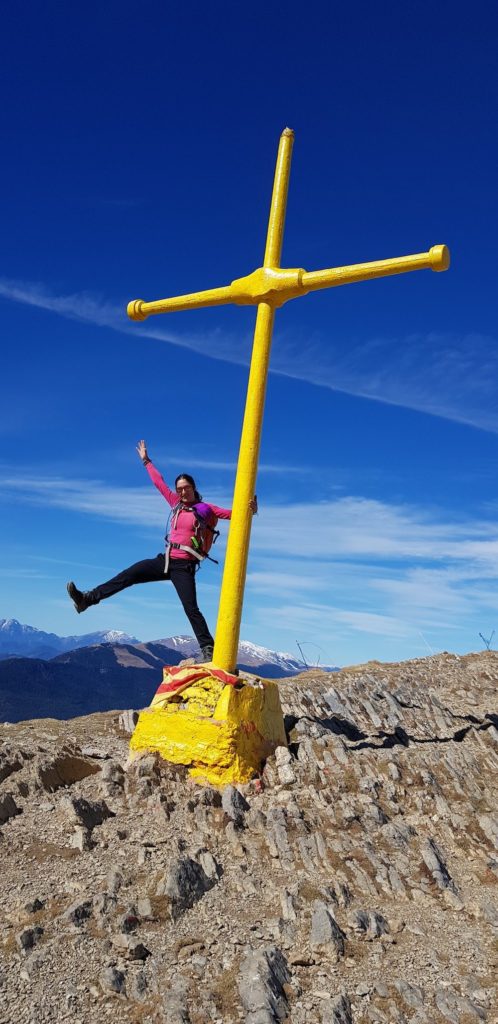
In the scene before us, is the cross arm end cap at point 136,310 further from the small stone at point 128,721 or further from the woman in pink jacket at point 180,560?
the small stone at point 128,721

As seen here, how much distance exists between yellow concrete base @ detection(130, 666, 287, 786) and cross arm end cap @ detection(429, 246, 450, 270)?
22.6 ft

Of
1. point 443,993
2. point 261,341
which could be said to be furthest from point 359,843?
point 261,341

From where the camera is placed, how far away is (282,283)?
10.3 meters

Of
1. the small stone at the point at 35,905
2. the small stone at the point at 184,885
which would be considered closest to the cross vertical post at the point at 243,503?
the small stone at the point at 184,885

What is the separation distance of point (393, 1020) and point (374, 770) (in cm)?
534

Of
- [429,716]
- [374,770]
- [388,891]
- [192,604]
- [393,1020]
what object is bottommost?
[393,1020]

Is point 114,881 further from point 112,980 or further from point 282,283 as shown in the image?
point 282,283

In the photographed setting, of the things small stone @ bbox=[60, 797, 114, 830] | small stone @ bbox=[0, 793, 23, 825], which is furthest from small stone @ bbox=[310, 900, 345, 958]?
small stone @ bbox=[0, 793, 23, 825]

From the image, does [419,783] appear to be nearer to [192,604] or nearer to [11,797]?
[192,604]

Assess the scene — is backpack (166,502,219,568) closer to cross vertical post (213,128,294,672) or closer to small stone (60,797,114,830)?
cross vertical post (213,128,294,672)

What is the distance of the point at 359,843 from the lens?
26.9 ft

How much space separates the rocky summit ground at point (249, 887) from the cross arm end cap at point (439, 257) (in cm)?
779

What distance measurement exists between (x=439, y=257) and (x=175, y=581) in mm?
6707

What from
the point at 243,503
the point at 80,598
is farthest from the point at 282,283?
the point at 80,598
